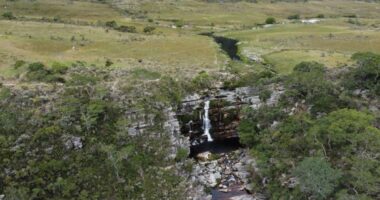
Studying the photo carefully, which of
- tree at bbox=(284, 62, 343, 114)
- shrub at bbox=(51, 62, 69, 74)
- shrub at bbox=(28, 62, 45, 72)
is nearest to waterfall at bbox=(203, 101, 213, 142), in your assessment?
tree at bbox=(284, 62, 343, 114)

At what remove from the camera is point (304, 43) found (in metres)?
112

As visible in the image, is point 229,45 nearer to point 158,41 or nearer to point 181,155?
point 158,41

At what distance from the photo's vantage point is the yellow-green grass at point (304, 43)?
90938 mm

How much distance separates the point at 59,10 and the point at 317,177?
133 metres

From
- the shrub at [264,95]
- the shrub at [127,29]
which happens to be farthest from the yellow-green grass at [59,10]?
the shrub at [264,95]

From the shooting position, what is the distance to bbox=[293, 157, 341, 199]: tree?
48062 mm

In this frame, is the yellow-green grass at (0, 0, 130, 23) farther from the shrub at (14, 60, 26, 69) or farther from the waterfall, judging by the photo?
the waterfall

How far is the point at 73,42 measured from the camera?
104 metres

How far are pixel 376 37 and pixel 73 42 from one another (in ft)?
251

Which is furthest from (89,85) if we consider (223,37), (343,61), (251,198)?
(223,37)

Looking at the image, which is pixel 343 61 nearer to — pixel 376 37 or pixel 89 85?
pixel 376 37

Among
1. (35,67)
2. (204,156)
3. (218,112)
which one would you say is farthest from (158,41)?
(204,156)

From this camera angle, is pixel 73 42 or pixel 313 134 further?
pixel 73 42

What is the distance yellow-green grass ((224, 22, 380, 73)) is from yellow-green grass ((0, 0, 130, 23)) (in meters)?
52.8
